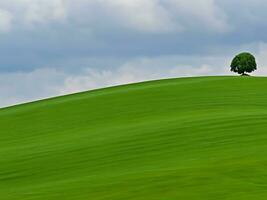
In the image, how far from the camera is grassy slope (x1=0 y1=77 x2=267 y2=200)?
17.3m

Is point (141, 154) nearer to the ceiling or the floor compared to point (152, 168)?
nearer to the ceiling

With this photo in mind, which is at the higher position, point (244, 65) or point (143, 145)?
point (244, 65)

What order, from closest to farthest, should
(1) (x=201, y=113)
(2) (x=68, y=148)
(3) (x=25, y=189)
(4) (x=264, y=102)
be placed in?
(3) (x=25, y=189)
(2) (x=68, y=148)
(1) (x=201, y=113)
(4) (x=264, y=102)

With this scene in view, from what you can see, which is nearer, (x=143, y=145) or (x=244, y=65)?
(x=143, y=145)

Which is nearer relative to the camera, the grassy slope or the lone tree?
the grassy slope

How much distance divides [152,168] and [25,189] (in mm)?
3231

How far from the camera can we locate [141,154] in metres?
23.4

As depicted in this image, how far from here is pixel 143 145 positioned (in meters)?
25.0

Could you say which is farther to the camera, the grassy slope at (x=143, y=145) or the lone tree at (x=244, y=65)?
the lone tree at (x=244, y=65)

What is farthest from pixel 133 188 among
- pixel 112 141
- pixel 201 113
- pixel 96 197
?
pixel 201 113

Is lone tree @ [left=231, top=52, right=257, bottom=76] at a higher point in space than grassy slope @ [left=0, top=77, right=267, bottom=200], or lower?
higher

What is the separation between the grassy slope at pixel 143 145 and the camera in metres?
17.3

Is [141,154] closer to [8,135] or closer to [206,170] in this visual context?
[206,170]

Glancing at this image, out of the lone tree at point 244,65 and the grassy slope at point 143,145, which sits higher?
the lone tree at point 244,65
